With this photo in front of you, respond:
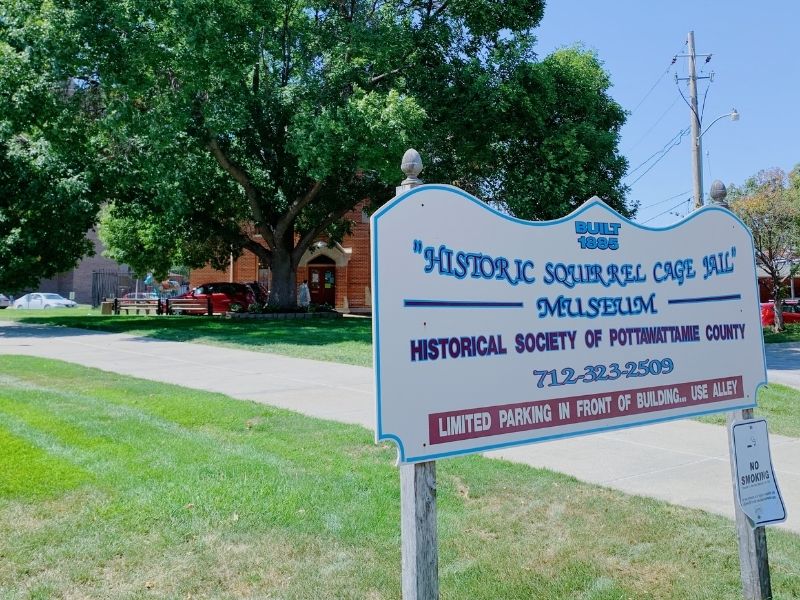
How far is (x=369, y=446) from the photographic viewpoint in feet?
21.7

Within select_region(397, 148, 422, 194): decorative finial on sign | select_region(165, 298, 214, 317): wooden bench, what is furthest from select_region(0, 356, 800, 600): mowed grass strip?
select_region(165, 298, 214, 317): wooden bench

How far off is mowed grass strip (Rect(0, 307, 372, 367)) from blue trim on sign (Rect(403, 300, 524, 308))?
10.0m

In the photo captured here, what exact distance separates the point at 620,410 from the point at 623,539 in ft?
4.74

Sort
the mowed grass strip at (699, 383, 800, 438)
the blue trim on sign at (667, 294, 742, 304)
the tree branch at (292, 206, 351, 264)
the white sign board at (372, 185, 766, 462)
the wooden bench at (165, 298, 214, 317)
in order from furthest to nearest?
the wooden bench at (165, 298, 214, 317), the tree branch at (292, 206, 351, 264), the mowed grass strip at (699, 383, 800, 438), the blue trim on sign at (667, 294, 742, 304), the white sign board at (372, 185, 766, 462)

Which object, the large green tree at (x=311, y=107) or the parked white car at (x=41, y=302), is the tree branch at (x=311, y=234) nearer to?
the large green tree at (x=311, y=107)

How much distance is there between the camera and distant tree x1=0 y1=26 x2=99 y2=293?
697 inches

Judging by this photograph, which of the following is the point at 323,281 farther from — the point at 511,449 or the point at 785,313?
the point at 511,449

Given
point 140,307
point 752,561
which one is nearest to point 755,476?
point 752,561

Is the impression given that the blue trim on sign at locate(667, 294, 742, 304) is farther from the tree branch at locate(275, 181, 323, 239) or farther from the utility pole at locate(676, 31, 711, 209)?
the tree branch at locate(275, 181, 323, 239)

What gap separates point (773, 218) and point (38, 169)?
922 inches

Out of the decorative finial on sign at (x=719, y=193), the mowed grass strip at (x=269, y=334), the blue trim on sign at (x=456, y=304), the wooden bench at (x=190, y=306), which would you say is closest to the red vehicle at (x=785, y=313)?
the mowed grass strip at (x=269, y=334)

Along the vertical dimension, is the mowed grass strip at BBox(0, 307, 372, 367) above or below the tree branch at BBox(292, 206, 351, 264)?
below

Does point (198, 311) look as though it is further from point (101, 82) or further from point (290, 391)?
point (290, 391)

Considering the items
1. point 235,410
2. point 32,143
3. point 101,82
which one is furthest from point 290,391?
point 32,143
